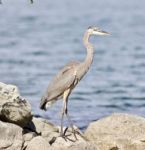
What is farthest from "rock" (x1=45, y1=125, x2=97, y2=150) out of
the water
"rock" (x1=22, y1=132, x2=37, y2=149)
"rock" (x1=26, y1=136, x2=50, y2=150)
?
the water

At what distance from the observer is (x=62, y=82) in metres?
13.1

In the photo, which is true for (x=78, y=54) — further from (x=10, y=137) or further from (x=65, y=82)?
(x=10, y=137)

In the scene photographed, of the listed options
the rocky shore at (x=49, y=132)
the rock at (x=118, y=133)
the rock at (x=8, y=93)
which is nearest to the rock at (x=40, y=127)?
the rocky shore at (x=49, y=132)

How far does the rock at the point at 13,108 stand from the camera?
1237cm

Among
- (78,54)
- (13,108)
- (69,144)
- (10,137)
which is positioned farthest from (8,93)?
(78,54)

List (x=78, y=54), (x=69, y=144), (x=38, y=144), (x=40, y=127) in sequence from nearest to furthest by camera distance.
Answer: (x=38, y=144) < (x=69, y=144) < (x=40, y=127) < (x=78, y=54)

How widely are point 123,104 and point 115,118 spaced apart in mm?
8811

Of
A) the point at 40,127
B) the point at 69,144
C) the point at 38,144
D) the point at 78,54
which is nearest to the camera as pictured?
the point at 38,144

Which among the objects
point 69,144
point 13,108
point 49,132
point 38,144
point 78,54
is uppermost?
point 13,108

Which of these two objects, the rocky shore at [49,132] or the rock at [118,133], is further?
the rock at [118,133]

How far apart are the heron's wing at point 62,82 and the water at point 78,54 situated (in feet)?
16.1

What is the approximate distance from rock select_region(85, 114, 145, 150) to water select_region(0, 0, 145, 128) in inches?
164

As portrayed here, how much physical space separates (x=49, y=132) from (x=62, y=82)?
Result: 88 centimetres

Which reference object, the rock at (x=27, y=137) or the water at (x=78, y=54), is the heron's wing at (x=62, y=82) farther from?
the water at (x=78, y=54)
